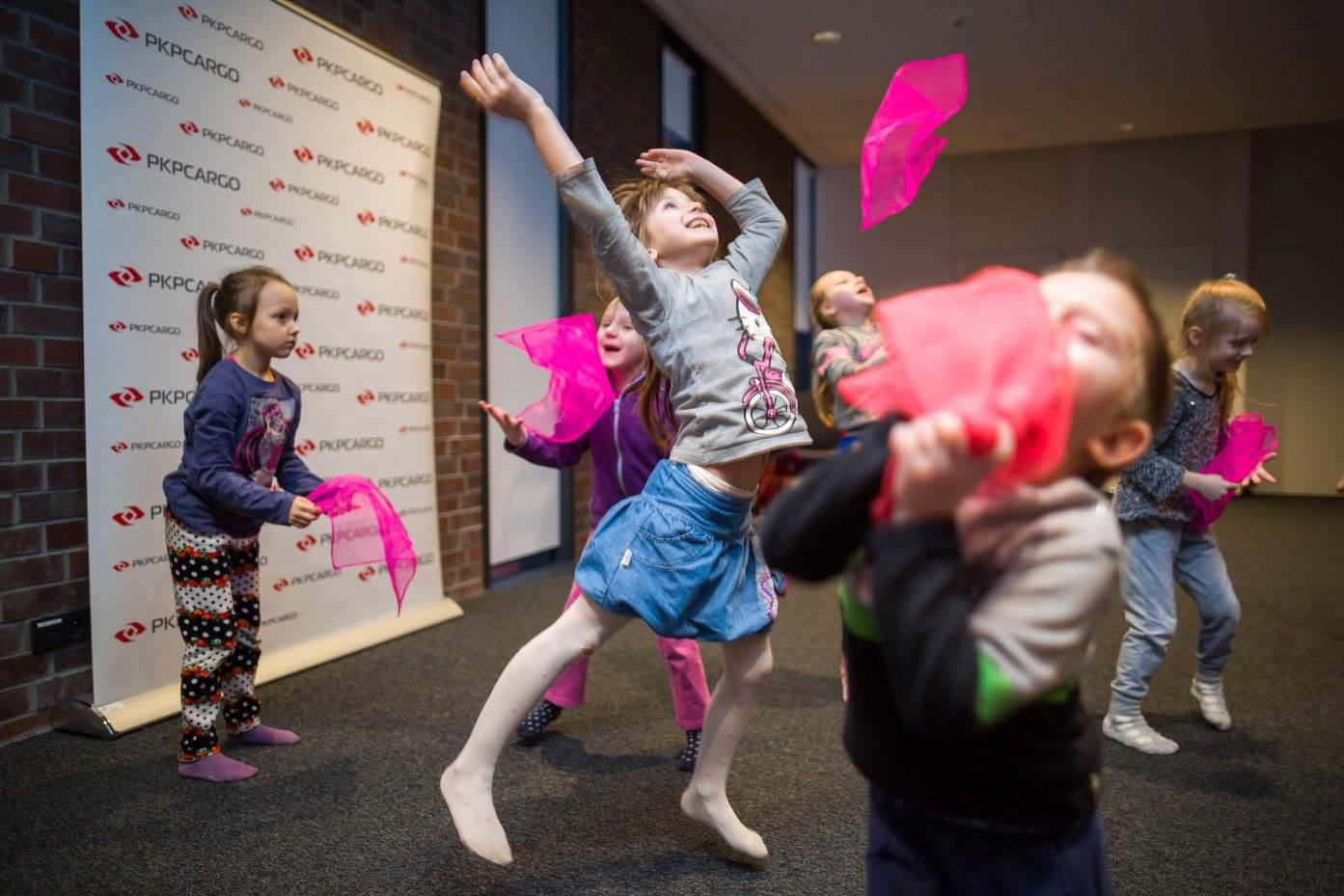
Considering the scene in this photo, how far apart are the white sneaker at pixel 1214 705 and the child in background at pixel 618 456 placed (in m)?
1.44

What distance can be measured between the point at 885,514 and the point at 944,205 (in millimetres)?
9253

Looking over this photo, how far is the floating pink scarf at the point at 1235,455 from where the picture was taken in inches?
91.0

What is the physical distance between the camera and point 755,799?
2.04 metres

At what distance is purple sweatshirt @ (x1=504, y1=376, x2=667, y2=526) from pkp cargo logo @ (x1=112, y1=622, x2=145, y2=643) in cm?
122

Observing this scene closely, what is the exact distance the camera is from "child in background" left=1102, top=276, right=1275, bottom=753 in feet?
7.34

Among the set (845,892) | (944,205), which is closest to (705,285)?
(845,892)

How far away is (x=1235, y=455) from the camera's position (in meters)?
2.34

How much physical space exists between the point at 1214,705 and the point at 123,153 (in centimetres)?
342

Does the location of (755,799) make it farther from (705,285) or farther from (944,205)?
(944,205)

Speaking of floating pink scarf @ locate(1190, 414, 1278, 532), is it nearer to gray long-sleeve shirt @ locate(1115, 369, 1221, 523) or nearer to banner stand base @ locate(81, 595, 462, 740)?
gray long-sleeve shirt @ locate(1115, 369, 1221, 523)

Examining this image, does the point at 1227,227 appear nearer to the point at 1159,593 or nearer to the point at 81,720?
the point at 1159,593

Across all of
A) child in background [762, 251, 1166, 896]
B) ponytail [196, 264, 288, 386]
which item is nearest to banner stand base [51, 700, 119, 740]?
ponytail [196, 264, 288, 386]

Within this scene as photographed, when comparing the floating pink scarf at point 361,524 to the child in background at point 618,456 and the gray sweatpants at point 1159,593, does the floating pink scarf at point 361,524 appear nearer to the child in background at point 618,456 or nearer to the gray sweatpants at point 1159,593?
the child in background at point 618,456

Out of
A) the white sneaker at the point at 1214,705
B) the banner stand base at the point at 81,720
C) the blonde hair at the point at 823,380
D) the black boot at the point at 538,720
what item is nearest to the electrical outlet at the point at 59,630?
the banner stand base at the point at 81,720
